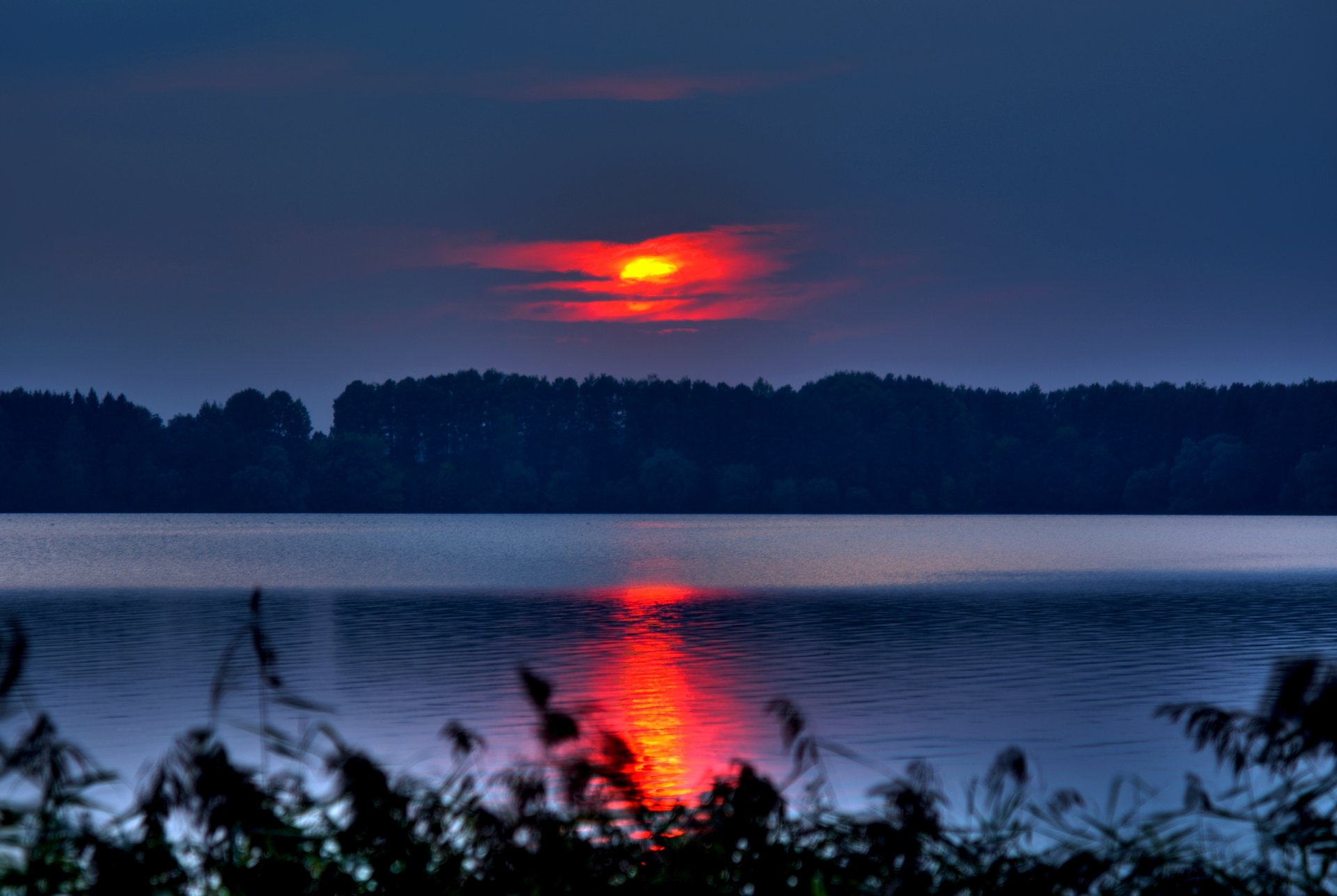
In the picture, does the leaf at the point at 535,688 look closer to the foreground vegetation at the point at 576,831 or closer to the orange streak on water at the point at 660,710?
the foreground vegetation at the point at 576,831

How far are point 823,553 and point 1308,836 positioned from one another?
6269cm

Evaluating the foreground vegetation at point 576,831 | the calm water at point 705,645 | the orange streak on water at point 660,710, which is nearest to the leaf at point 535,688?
the foreground vegetation at point 576,831

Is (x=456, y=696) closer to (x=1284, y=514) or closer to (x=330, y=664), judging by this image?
(x=330, y=664)

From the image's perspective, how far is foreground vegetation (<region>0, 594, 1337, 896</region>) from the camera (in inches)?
165

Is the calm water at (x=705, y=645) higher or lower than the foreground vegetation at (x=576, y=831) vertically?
lower

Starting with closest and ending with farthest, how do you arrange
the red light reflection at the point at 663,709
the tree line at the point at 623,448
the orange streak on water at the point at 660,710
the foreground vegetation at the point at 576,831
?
1. the foreground vegetation at the point at 576,831
2. the orange streak on water at the point at 660,710
3. the red light reflection at the point at 663,709
4. the tree line at the point at 623,448

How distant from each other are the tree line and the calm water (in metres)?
98.0

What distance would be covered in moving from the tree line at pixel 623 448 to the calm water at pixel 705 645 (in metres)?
98.0

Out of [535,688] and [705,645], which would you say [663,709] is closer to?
[705,645]

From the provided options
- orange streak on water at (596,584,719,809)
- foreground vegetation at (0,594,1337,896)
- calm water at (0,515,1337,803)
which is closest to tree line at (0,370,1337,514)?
calm water at (0,515,1337,803)

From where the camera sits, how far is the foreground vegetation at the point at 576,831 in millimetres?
4184

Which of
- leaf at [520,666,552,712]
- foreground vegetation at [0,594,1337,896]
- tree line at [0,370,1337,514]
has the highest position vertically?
tree line at [0,370,1337,514]

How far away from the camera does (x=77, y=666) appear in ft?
76.6

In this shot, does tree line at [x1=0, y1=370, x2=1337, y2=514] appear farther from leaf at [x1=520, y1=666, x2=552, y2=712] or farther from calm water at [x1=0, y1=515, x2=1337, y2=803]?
leaf at [x1=520, y1=666, x2=552, y2=712]
